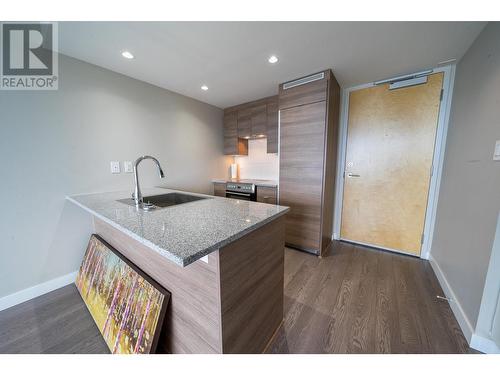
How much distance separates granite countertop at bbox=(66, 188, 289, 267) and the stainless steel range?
141 cm

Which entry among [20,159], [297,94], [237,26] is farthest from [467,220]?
[20,159]

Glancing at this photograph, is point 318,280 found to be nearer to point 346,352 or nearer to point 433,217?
point 346,352

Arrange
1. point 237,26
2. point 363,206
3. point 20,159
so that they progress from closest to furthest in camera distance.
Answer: point 237,26, point 20,159, point 363,206

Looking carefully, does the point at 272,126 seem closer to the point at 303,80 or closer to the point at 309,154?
the point at 303,80

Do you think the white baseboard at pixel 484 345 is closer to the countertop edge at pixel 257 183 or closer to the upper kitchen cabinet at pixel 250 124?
the countertop edge at pixel 257 183

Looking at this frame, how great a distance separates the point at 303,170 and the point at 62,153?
8.34 ft

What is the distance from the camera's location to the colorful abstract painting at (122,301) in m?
0.97

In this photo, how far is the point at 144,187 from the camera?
2307 mm

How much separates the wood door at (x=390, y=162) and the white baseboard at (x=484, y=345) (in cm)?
135

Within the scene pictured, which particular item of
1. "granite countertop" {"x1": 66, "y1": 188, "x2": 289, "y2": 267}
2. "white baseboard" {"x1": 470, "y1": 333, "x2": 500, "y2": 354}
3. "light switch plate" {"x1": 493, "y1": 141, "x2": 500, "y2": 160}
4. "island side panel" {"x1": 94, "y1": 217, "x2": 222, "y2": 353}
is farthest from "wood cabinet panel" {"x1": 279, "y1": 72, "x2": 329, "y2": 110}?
"white baseboard" {"x1": 470, "y1": 333, "x2": 500, "y2": 354}

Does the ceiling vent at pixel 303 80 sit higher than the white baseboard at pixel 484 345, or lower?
higher

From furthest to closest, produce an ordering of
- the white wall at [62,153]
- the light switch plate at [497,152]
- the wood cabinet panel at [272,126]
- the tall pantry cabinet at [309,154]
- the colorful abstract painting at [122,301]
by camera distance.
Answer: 1. the wood cabinet panel at [272,126]
2. the tall pantry cabinet at [309,154]
3. the white wall at [62,153]
4. the light switch plate at [497,152]
5. the colorful abstract painting at [122,301]

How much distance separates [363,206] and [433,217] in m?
0.71

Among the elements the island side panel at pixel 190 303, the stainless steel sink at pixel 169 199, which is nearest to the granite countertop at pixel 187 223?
the island side panel at pixel 190 303
